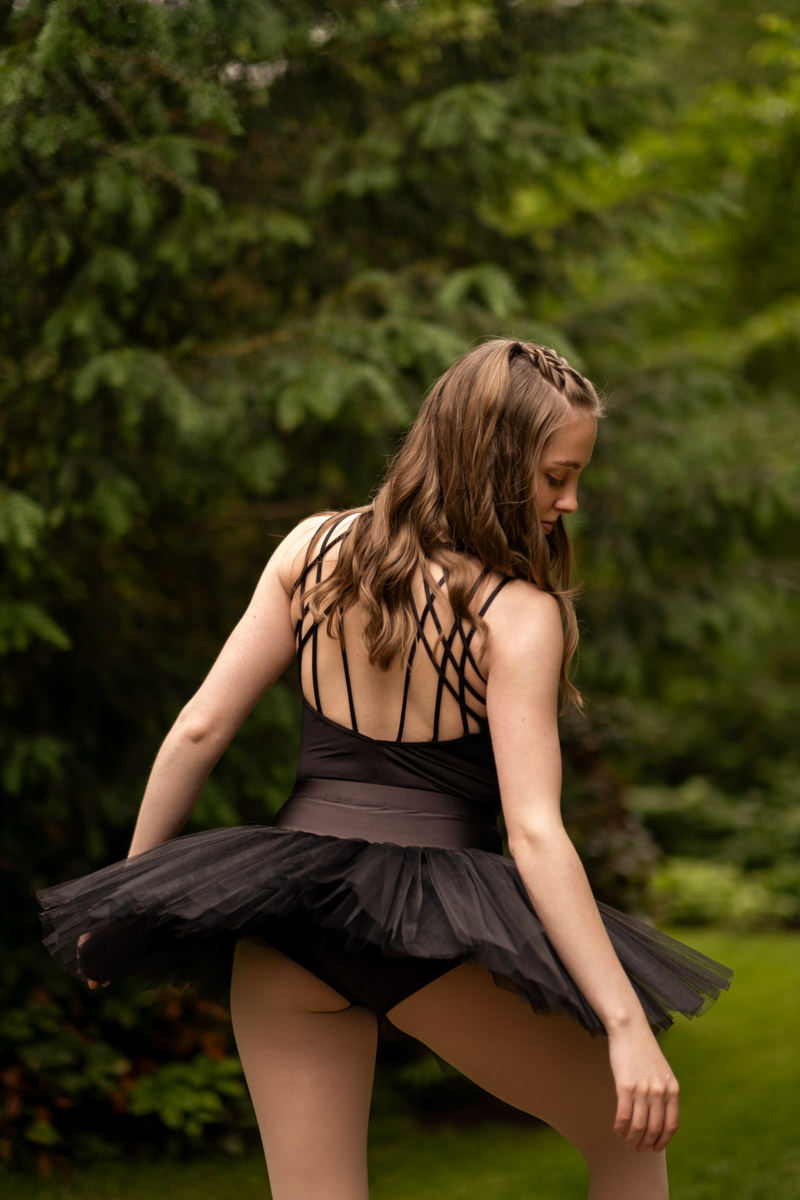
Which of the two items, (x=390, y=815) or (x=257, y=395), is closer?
(x=390, y=815)

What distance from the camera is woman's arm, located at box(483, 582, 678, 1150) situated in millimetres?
1660

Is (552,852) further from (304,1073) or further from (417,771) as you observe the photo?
(304,1073)

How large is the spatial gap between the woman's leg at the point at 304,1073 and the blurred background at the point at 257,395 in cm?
114

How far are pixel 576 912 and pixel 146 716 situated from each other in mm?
2844

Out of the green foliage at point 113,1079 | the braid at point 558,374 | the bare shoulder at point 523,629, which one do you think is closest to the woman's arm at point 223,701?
the bare shoulder at point 523,629

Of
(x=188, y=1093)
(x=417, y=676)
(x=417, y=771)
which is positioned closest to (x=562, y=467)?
(x=417, y=676)

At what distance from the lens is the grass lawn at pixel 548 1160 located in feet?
13.1

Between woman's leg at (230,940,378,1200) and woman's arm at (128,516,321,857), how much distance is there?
310mm

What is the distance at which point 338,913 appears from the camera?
1759 millimetres

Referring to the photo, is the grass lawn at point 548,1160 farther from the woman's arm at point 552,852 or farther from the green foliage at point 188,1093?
the woman's arm at point 552,852

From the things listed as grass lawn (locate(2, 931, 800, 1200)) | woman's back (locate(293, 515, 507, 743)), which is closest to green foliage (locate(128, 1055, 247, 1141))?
grass lawn (locate(2, 931, 800, 1200))

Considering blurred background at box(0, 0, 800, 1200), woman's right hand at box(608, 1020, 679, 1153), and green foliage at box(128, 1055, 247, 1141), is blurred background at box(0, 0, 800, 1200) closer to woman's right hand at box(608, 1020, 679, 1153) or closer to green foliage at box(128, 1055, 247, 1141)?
green foliage at box(128, 1055, 247, 1141)

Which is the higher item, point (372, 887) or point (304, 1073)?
point (372, 887)

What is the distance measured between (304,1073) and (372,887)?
0.35 meters
